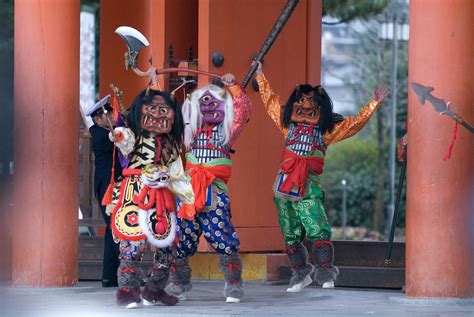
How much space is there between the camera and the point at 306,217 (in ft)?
37.6

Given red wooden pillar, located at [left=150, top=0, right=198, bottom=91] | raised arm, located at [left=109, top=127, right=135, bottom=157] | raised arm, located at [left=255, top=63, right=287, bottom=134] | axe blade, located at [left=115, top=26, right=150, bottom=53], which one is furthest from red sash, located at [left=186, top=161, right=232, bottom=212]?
red wooden pillar, located at [left=150, top=0, right=198, bottom=91]

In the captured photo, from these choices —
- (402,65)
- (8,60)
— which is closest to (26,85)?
(8,60)

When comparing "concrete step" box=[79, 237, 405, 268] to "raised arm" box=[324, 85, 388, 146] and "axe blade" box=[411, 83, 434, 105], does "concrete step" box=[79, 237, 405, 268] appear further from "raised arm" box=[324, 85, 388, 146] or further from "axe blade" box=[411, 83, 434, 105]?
"axe blade" box=[411, 83, 434, 105]

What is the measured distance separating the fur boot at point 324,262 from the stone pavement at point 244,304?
11 centimetres

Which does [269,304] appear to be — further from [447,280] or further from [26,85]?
[26,85]

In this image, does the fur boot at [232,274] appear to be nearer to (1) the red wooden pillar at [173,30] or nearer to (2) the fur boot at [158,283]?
(2) the fur boot at [158,283]

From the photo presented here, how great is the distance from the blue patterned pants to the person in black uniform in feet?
3.57

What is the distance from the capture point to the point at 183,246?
1059 centimetres

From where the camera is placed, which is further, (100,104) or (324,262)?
(324,262)

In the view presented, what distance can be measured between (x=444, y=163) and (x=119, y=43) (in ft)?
16.1

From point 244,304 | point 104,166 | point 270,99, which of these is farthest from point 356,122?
→ point 104,166

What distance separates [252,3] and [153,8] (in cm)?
97

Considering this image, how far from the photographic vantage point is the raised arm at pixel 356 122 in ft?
36.9

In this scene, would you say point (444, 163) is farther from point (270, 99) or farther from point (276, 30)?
point (276, 30)
